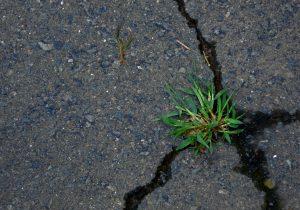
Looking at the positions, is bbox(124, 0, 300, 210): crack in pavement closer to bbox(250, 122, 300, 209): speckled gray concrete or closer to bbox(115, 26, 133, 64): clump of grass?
bbox(250, 122, 300, 209): speckled gray concrete

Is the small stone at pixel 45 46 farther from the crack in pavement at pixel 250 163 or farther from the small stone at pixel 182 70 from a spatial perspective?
the crack in pavement at pixel 250 163

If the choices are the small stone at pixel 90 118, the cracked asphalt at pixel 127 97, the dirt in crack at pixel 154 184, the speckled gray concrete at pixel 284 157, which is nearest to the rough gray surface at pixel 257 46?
the cracked asphalt at pixel 127 97

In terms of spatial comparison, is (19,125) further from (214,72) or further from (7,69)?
(214,72)

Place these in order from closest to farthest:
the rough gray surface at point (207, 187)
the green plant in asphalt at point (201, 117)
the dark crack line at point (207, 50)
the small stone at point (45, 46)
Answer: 1. the rough gray surface at point (207, 187)
2. the green plant in asphalt at point (201, 117)
3. the dark crack line at point (207, 50)
4. the small stone at point (45, 46)

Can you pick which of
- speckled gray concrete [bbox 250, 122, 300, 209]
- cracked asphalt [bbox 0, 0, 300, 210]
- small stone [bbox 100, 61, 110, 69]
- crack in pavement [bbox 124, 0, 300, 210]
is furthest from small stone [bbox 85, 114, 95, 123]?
speckled gray concrete [bbox 250, 122, 300, 209]

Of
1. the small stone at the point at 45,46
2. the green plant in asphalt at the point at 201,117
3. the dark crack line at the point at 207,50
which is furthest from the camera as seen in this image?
the small stone at the point at 45,46

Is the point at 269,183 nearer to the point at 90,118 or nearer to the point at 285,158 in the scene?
the point at 285,158
